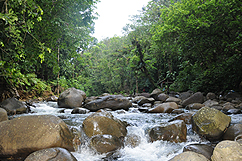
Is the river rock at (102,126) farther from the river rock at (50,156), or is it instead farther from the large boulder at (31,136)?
the river rock at (50,156)

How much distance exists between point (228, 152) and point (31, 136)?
9.81 feet

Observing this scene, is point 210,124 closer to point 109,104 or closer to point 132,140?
point 132,140

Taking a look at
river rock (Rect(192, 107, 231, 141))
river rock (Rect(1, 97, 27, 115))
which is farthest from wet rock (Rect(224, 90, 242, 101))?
river rock (Rect(1, 97, 27, 115))

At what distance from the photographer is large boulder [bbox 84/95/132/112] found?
7415mm

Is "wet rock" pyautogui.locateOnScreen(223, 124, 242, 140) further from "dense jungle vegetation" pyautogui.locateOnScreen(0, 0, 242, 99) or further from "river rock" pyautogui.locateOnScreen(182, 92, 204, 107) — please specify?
"river rock" pyautogui.locateOnScreen(182, 92, 204, 107)

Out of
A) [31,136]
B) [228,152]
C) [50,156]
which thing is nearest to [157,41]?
[228,152]

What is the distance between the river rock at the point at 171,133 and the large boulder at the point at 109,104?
390 centimetres

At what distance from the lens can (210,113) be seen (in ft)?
12.5

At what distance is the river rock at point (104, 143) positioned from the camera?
3.17m

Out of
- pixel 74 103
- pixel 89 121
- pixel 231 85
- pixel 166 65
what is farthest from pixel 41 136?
pixel 166 65

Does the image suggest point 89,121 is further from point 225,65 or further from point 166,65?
point 166,65

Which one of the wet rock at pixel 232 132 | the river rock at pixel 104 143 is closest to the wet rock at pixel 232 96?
the wet rock at pixel 232 132

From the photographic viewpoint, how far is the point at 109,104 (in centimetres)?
760

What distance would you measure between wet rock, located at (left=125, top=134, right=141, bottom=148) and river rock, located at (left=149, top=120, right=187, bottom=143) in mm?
306
